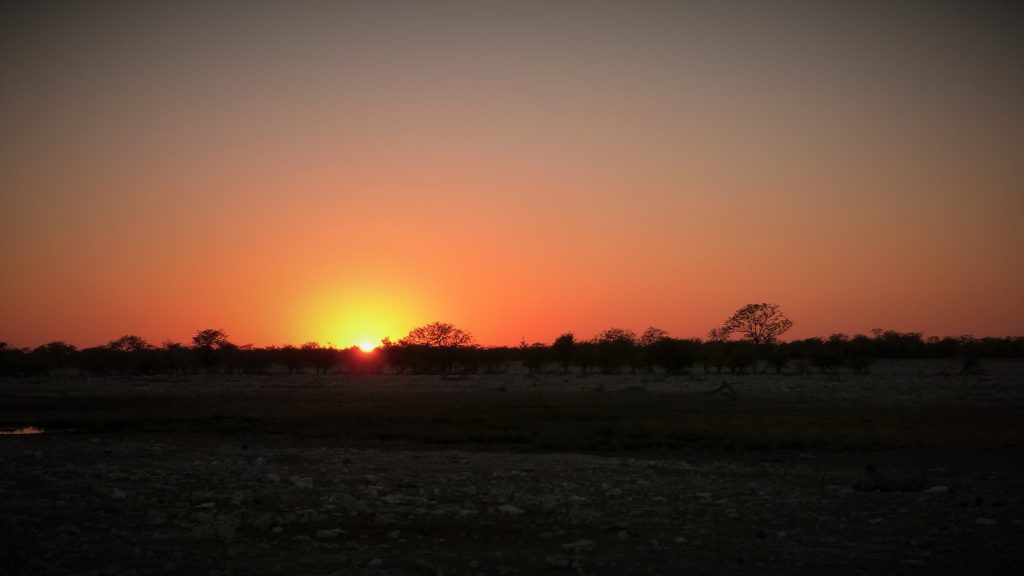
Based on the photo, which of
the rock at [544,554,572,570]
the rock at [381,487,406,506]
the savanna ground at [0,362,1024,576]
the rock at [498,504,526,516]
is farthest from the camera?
the rock at [381,487,406,506]

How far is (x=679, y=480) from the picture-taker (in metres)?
16.0

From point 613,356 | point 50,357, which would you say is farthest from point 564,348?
point 50,357

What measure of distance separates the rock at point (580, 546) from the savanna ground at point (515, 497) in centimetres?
5

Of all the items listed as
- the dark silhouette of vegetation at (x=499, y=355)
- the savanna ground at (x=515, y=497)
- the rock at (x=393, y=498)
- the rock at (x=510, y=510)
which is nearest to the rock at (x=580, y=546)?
the savanna ground at (x=515, y=497)

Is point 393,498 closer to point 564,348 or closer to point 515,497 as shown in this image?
point 515,497

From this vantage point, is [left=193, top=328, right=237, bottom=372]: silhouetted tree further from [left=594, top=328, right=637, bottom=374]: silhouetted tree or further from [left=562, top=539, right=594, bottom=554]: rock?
[left=562, top=539, right=594, bottom=554]: rock

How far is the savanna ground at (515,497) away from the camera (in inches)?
360

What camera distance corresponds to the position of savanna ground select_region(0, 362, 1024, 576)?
9.16 meters

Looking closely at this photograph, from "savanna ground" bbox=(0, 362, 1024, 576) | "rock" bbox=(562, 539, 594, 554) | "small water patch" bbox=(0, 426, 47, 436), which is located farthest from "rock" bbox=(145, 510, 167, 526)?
"small water patch" bbox=(0, 426, 47, 436)

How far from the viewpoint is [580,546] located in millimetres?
9773

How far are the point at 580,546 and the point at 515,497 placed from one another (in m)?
3.85

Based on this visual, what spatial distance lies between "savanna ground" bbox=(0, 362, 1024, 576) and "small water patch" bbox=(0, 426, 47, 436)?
3.08 ft

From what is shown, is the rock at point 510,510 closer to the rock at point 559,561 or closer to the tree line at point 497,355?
the rock at point 559,561

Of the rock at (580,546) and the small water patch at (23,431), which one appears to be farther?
the small water patch at (23,431)
